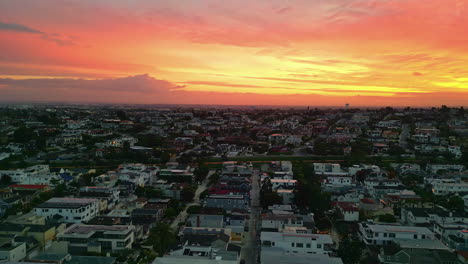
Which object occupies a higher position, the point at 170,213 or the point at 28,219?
the point at 28,219

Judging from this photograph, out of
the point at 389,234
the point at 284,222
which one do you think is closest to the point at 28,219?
the point at 284,222

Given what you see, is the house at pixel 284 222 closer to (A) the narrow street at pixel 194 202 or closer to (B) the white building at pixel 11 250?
(A) the narrow street at pixel 194 202

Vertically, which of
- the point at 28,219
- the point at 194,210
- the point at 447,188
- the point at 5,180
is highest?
the point at 447,188

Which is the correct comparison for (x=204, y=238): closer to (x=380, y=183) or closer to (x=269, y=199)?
(x=269, y=199)

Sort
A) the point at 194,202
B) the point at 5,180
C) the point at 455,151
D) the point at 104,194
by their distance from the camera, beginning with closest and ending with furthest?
1. the point at 104,194
2. the point at 194,202
3. the point at 5,180
4. the point at 455,151

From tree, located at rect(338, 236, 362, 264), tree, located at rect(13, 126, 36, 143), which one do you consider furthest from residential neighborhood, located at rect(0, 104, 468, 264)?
tree, located at rect(13, 126, 36, 143)

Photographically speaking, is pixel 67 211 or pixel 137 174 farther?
pixel 137 174

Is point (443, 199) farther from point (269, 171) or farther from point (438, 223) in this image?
point (269, 171)
